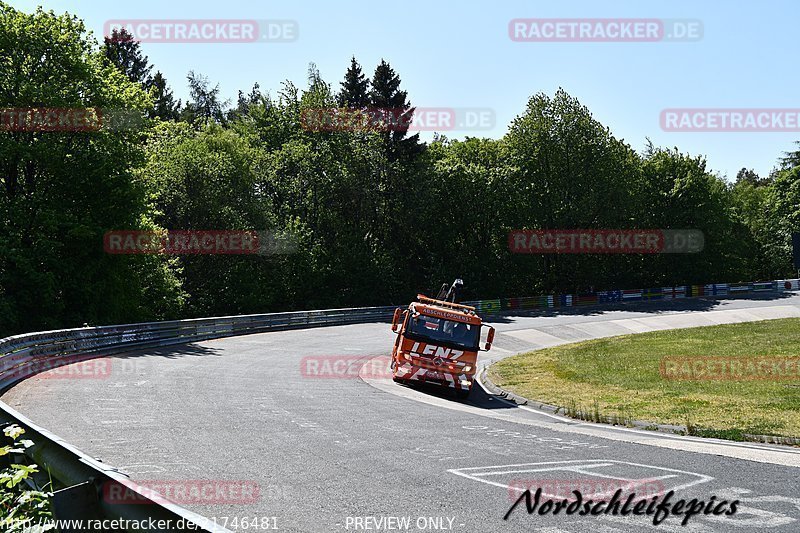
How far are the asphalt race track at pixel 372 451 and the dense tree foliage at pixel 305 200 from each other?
1501 centimetres

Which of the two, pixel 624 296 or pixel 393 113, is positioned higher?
pixel 393 113

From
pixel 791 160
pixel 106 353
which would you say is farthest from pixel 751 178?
pixel 106 353

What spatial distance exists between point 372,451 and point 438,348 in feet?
33.0

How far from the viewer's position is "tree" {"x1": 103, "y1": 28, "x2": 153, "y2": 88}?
74.4m

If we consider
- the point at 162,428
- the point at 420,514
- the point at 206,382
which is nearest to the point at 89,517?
the point at 420,514

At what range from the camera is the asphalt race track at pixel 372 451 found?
7559 millimetres

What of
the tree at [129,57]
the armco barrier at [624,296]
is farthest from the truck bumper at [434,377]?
the tree at [129,57]

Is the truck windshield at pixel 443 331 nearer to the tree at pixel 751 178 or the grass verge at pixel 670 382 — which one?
the grass verge at pixel 670 382

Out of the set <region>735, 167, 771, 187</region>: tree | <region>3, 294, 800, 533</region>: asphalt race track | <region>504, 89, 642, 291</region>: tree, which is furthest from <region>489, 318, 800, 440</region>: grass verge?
<region>735, 167, 771, 187</region>: tree

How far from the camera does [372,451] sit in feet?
35.5

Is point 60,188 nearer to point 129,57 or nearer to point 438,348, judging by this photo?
point 438,348

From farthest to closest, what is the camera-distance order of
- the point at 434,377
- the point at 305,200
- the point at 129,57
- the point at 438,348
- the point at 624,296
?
the point at 129,57, the point at 624,296, the point at 305,200, the point at 438,348, the point at 434,377

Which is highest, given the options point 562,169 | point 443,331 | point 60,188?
point 562,169

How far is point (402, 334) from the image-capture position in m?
21.2
